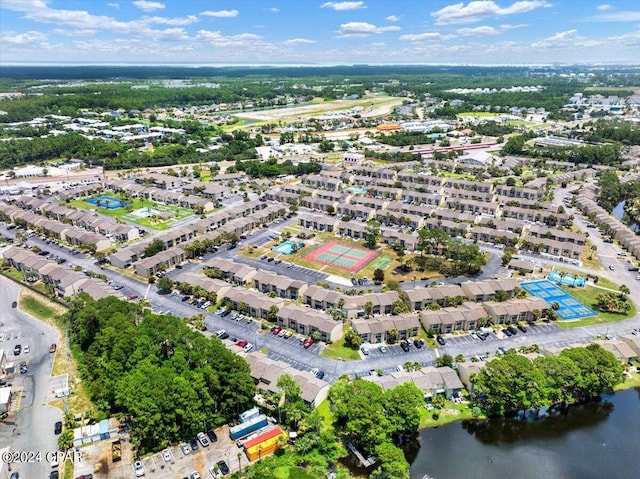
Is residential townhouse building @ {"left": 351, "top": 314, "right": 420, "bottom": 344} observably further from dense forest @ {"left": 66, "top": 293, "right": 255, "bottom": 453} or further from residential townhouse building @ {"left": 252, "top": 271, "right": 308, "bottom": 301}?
dense forest @ {"left": 66, "top": 293, "right": 255, "bottom": 453}

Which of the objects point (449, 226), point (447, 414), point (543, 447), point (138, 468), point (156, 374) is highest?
point (156, 374)

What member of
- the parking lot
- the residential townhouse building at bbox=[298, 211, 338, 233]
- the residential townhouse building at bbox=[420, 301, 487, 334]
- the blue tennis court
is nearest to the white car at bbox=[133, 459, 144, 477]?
the parking lot

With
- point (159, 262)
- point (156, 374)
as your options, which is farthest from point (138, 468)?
point (159, 262)

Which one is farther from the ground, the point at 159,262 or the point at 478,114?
the point at 478,114

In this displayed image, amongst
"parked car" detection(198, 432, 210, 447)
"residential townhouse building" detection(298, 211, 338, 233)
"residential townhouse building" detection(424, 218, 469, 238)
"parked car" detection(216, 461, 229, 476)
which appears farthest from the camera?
"residential townhouse building" detection(298, 211, 338, 233)

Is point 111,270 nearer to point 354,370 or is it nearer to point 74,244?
point 74,244

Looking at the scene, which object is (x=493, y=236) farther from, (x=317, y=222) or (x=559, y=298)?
(x=317, y=222)
